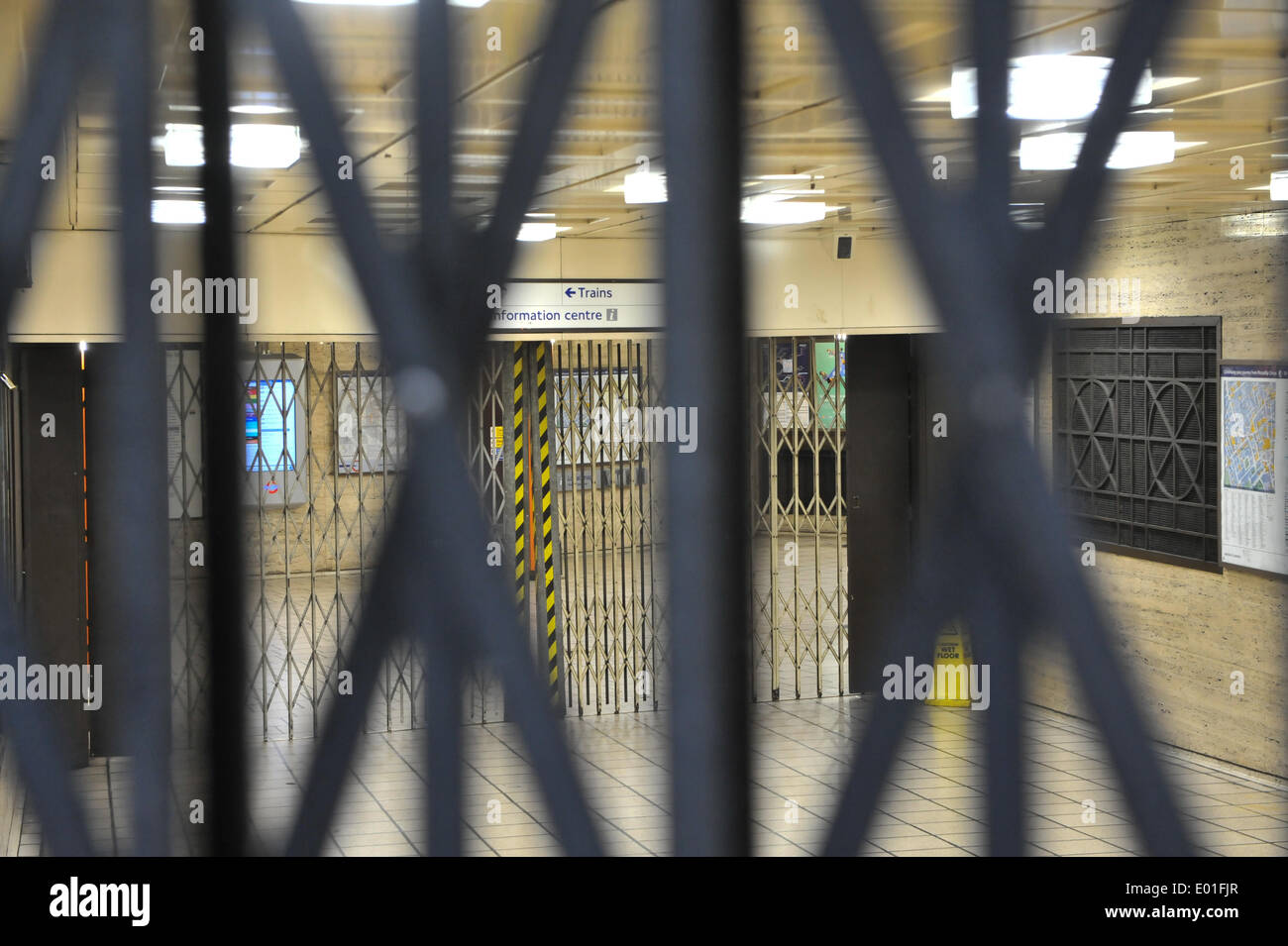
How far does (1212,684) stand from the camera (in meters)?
7.98

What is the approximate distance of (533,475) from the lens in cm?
914

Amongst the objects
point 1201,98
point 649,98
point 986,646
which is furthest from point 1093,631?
point 1201,98

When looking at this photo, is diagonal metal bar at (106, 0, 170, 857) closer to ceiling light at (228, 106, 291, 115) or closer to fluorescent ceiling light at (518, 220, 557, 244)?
ceiling light at (228, 106, 291, 115)

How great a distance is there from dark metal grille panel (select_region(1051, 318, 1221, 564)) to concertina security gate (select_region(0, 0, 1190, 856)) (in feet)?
22.2

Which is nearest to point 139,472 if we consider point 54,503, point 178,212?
point 178,212

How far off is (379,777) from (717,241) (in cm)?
704

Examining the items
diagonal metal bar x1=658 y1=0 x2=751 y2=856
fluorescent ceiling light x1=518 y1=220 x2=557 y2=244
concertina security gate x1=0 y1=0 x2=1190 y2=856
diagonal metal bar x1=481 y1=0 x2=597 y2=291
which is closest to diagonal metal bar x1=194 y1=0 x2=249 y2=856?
concertina security gate x1=0 y1=0 x2=1190 y2=856

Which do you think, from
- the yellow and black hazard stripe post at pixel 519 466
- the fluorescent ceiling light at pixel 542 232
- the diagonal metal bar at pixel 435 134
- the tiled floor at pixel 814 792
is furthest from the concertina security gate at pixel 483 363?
the yellow and black hazard stripe post at pixel 519 466

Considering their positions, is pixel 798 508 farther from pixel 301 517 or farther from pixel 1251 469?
pixel 301 517

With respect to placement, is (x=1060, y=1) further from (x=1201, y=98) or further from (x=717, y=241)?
(x=717, y=241)

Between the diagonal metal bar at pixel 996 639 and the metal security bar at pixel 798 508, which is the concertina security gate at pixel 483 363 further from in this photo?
the metal security bar at pixel 798 508

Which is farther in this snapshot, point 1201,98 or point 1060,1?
point 1201,98

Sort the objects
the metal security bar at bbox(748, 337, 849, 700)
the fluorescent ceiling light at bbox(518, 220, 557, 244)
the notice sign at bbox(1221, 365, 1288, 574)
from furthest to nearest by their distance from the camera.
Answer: the metal security bar at bbox(748, 337, 849, 700) → the fluorescent ceiling light at bbox(518, 220, 557, 244) → the notice sign at bbox(1221, 365, 1288, 574)

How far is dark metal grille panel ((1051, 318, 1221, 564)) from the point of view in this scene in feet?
25.8
